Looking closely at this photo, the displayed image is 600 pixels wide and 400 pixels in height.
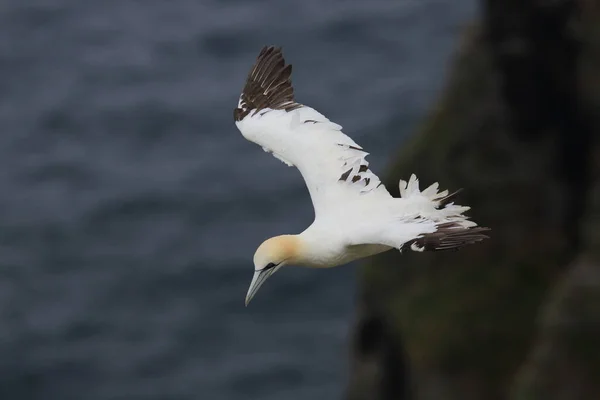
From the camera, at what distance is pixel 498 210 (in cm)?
1905

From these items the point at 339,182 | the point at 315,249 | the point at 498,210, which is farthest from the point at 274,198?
the point at 315,249

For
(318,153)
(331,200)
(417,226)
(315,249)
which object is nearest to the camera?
(417,226)

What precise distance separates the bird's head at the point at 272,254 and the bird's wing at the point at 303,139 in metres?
0.76

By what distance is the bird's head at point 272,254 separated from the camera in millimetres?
10047

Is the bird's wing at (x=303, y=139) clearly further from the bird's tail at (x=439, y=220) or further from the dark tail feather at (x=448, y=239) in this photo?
the dark tail feather at (x=448, y=239)

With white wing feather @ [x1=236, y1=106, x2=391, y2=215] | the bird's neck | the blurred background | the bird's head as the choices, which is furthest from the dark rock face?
the bird's head

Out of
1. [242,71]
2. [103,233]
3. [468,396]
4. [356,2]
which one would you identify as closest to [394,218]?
[468,396]

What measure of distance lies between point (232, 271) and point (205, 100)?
6001 millimetres

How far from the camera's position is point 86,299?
2809 cm

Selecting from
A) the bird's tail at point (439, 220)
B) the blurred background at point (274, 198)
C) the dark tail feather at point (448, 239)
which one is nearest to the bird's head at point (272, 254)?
the bird's tail at point (439, 220)

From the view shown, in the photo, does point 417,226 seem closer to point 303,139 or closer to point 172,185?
point 303,139

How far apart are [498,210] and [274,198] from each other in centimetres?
1054

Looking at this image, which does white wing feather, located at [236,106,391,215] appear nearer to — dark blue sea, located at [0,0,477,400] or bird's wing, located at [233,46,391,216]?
bird's wing, located at [233,46,391,216]

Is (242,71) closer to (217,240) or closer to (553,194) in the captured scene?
(217,240)
